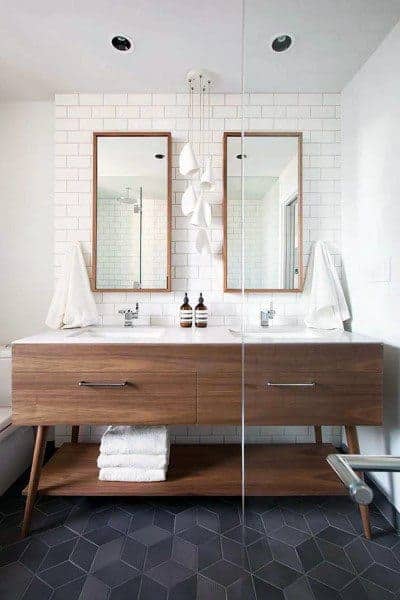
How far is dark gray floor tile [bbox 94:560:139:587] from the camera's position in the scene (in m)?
1.12

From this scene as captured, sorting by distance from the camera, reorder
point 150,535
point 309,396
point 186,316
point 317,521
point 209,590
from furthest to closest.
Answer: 1. point 186,316
2. point 150,535
3. point 309,396
4. point 209,590
5. point 317,521

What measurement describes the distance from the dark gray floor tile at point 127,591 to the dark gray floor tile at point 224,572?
234 mm

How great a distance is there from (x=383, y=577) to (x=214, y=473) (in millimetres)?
914

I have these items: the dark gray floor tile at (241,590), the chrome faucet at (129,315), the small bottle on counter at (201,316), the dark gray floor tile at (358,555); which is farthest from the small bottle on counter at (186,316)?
the dark gray floor tile at (358,555)

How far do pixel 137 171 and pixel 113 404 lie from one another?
51.0 inches

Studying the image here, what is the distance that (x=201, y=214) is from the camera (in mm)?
1804

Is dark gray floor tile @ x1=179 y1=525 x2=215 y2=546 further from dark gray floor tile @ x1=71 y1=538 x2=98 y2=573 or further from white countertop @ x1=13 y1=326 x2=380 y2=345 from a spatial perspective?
white countertop @ x1=13 y1=326 x2=380 y2=345

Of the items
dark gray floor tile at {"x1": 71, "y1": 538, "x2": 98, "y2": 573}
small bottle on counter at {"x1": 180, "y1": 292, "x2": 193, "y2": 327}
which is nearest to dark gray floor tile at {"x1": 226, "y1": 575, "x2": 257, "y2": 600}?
dark gray floor tile at {"x1": 71, "y1": 538, "x2": 98, "y2": 573}

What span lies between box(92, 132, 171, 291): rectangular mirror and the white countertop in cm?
28

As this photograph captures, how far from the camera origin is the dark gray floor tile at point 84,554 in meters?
1.20

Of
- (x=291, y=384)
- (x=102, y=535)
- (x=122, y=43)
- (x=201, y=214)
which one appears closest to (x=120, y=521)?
(x=102, y=535)

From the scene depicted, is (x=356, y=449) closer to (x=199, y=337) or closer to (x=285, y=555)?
(x=285, y=555)

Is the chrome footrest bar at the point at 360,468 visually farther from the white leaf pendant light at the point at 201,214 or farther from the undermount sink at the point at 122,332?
the white leaf pendant light at the point at 201,214

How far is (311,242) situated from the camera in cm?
93
